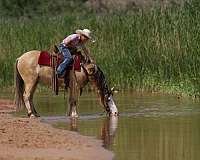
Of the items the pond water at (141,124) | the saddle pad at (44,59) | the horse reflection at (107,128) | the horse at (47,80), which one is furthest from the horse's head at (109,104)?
the saddle pad at (44,59)

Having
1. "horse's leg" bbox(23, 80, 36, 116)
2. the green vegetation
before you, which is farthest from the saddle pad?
the green vegetation

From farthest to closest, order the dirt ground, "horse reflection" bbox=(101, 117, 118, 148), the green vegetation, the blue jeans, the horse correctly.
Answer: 1. the green vegetation
2. the blue jeans
3. the horse
4. "horse reflection" bbox=(101, 117, 118, 148)
5. the dirt ground

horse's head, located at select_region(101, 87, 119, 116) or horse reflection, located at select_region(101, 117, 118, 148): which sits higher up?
horse's head, located at select_region(101, 87, 119, 116)

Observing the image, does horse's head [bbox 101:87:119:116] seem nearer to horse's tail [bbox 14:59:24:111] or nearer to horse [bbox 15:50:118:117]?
horse [bbox 15:50:118:117]

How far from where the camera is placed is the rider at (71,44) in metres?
15.6

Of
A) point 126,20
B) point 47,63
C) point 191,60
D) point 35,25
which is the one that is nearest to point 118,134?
point 47,63

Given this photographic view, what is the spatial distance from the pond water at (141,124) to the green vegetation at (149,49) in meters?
1.07

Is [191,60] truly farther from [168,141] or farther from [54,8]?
[54,8]

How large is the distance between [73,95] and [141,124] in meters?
3.04

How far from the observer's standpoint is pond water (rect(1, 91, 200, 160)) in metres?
10.0

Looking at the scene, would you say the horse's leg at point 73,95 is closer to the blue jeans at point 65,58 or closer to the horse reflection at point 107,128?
the blue jeans at point 65,58

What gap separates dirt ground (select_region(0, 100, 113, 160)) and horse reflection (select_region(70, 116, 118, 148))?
20 centimetres

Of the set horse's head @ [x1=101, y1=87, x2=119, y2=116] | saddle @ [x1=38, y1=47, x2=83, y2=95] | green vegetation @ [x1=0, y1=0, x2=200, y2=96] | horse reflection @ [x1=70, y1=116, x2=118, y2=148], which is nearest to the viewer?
horse reflection @ [x1=70, y1=116, x2=118, y2=148]

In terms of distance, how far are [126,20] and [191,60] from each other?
4.86 metres
